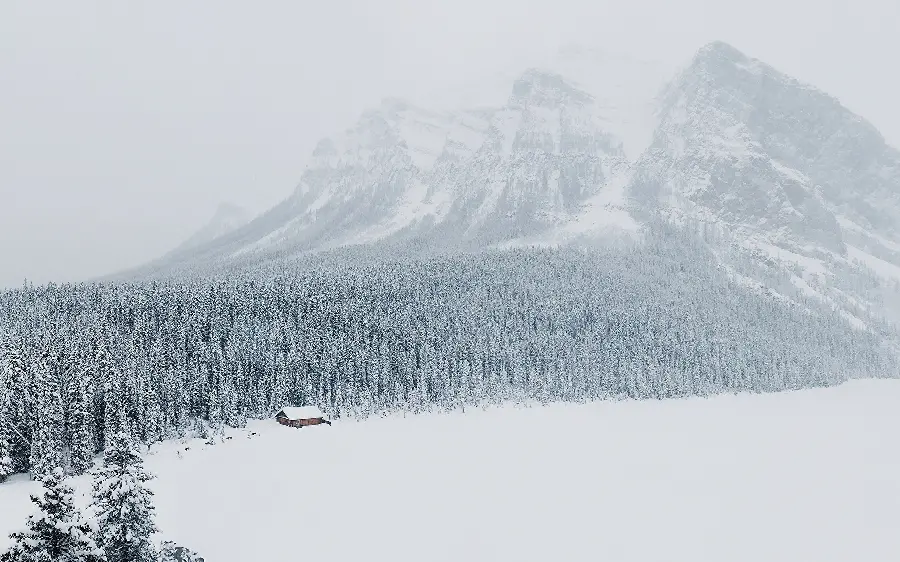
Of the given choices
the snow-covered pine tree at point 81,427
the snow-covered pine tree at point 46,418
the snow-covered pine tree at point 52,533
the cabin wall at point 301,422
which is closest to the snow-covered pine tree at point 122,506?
the snow-covered pine tree at point 52,533

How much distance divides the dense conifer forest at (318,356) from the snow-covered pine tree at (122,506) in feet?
170

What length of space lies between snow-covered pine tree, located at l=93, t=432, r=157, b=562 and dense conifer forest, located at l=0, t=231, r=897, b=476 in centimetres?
5167

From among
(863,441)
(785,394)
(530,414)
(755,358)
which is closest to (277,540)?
(530,414)

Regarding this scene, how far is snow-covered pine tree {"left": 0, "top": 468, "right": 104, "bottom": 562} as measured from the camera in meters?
23.9

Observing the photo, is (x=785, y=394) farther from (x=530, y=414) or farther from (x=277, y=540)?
Result: (x=277, y=540)

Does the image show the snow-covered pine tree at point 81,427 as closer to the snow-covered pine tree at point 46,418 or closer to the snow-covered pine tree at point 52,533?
the snow-covered pine tree at point 46,418

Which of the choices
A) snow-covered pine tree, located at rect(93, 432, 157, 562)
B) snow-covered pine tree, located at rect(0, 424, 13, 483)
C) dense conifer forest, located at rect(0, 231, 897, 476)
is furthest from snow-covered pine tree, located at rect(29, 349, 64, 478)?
snow-covered pine tree, located at rect(93, 432, 157, 562)

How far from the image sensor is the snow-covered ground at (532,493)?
48.2m

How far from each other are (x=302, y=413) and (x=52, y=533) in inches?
3304

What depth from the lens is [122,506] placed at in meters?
27.0

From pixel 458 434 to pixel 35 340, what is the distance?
232ft

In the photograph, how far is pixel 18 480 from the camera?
232 ft

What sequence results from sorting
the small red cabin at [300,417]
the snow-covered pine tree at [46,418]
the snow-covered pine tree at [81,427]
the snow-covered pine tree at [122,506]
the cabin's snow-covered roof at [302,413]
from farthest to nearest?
1. the cabin's snow-covered roof at [302,413]
2. the small red cabin at [300,417]
3. the snow-covered pine tree at [81,427]
4. the snow-covered pine tree at [46,418]
5. the snow-covered pine tree at [122,506]

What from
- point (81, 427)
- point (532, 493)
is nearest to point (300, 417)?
point (81, 427)
